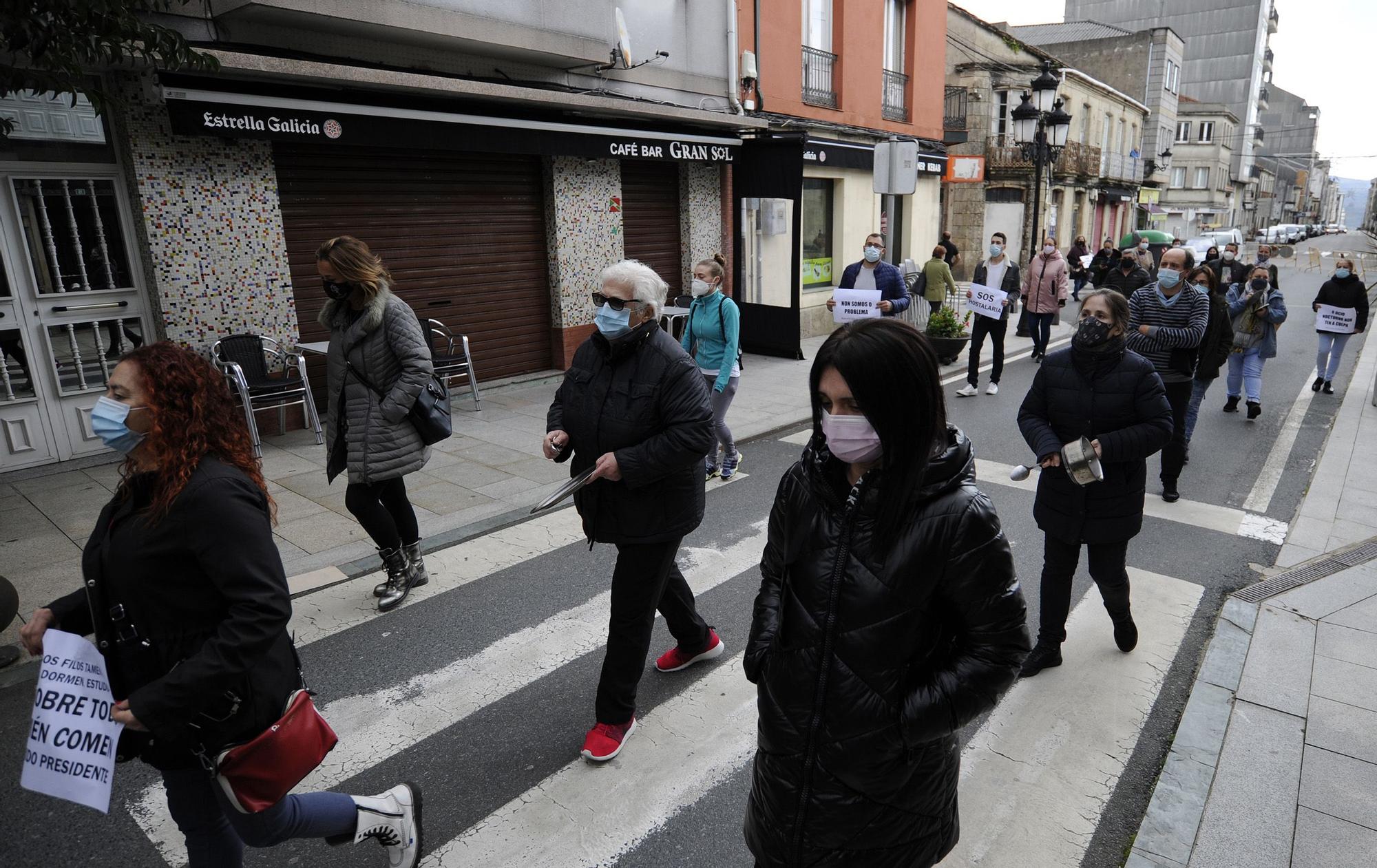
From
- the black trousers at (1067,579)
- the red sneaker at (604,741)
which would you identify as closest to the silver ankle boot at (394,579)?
the red sneaker at (604,741)

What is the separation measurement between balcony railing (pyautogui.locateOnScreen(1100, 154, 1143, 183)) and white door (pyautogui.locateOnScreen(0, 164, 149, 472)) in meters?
35.8

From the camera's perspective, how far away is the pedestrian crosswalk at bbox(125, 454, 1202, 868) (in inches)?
117

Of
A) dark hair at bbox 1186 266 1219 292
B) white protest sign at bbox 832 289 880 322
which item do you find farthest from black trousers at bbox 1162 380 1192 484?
white protest sign at bbox 832 289 880 322

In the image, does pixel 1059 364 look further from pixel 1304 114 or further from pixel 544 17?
pixel 1304 114

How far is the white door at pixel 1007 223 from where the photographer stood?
28922 mm

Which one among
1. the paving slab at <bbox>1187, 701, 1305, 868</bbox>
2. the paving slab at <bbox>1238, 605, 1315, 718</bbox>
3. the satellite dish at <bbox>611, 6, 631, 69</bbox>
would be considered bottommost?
the paving slab at <bbox>1238, 605, 1315, 718</bbox>

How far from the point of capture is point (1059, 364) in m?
4.01

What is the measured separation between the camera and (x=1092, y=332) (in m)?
3.79

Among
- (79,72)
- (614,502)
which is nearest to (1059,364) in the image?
(614,502)

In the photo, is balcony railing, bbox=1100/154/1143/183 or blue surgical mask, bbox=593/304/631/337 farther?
balcony railing, bbox=1100/154/1143/183

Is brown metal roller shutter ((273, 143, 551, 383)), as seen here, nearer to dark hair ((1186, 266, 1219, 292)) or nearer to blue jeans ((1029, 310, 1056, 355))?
blue jeans ((1029, 310, 1056, 355))

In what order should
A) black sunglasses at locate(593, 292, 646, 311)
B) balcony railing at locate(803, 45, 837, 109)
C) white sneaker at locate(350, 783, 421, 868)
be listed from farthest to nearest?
1. balcony railing at locate(803, 45, 837, 109)
2. black sunglasses at locate(593, 292, 646, 311)
3. white sneaker at locate(350, 783, 421, 868)

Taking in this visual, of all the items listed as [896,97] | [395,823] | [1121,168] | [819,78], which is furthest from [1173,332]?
[1121,168]

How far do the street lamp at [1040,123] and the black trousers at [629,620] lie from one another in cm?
1319
